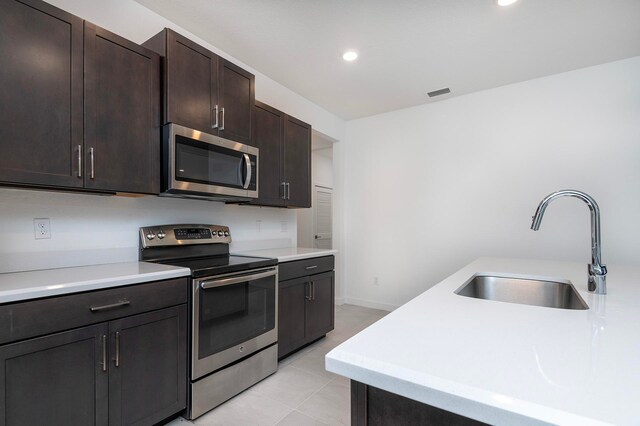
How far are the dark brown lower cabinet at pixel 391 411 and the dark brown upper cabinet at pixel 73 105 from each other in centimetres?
169

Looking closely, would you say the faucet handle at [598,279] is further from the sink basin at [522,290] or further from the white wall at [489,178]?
the white wall at [489,178]

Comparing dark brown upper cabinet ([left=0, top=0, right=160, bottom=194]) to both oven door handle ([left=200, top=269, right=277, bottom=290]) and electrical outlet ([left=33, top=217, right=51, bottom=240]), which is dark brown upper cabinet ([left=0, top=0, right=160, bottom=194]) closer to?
electrical outlet ([left=33, top=217, right=51, bottom=240])

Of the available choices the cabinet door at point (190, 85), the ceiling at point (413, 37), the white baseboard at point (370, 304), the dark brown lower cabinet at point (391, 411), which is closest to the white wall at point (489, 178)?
the white baseboard at point (370, 304)

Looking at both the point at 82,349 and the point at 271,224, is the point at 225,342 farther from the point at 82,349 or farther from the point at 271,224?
the point at 271,224

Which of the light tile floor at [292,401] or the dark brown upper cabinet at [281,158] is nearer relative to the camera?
the light tile floor at [292,401]

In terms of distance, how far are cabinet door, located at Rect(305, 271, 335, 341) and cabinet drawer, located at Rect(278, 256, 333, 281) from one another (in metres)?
0.06

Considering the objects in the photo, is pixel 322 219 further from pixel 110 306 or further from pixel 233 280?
pixel 110 306

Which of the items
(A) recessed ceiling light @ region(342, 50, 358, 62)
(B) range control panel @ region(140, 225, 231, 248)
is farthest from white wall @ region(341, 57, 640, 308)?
(B) range control panel @ region(140, 225, 231, 248)

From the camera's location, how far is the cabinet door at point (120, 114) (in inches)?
64.3

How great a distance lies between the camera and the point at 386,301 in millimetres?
4160

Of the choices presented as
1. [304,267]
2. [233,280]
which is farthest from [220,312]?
[304,267]

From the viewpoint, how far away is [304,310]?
277cm

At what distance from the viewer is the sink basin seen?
1521 mm

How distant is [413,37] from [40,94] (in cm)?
245
